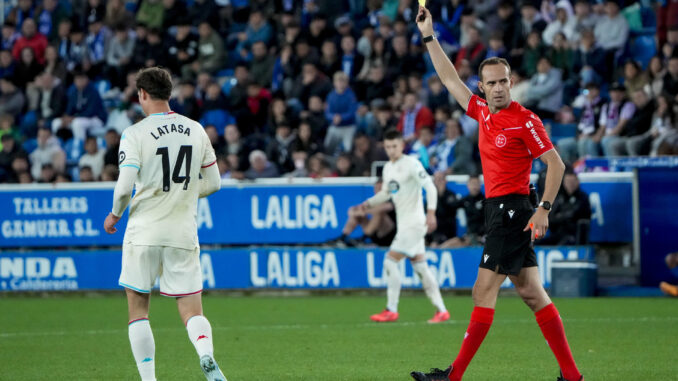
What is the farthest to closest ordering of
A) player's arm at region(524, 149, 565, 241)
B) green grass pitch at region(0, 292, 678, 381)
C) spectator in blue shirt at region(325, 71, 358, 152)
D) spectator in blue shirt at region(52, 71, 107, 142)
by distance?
spectator in blue shirt at region(52, 71, 107, 142) → spectator in blue shirt at region(325, 71, 358, 152) → green grass pitch at region(0, 292, 678, 381) → player's arm at region(524, 149, 565, 241)

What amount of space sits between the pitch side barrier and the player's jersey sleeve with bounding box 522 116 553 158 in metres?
10.2

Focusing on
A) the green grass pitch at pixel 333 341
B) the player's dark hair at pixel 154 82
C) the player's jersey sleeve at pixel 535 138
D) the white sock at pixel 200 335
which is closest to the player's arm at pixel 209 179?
the player's dark hair at pixel 154 82

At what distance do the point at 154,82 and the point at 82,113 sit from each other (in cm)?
1692

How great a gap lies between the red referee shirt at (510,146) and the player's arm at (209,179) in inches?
71.2

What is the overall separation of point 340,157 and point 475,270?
3367mm

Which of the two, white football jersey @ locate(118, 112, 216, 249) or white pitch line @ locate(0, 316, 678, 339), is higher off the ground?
white football jersey @ locate(118, 112, 216, 249)

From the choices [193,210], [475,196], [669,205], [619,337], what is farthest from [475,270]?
[193,210]

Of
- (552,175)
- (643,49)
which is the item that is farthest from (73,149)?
(552,175)

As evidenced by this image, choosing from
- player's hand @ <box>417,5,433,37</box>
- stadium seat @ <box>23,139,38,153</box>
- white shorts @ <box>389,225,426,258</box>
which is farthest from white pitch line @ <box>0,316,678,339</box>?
stadium seat @ <box>23,139,38,153</box>

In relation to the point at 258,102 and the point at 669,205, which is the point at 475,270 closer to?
the point at 669,205

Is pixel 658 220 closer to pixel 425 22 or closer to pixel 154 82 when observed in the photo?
pixel 425 22

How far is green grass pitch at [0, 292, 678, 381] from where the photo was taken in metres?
8.65

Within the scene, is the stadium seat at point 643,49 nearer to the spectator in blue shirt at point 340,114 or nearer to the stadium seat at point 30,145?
the spectator in blue shirt at point 340,114

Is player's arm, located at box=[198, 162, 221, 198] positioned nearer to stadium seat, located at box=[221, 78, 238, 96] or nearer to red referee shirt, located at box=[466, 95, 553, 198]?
red referee shirt, located at box=[466, 95, 553, 198]
